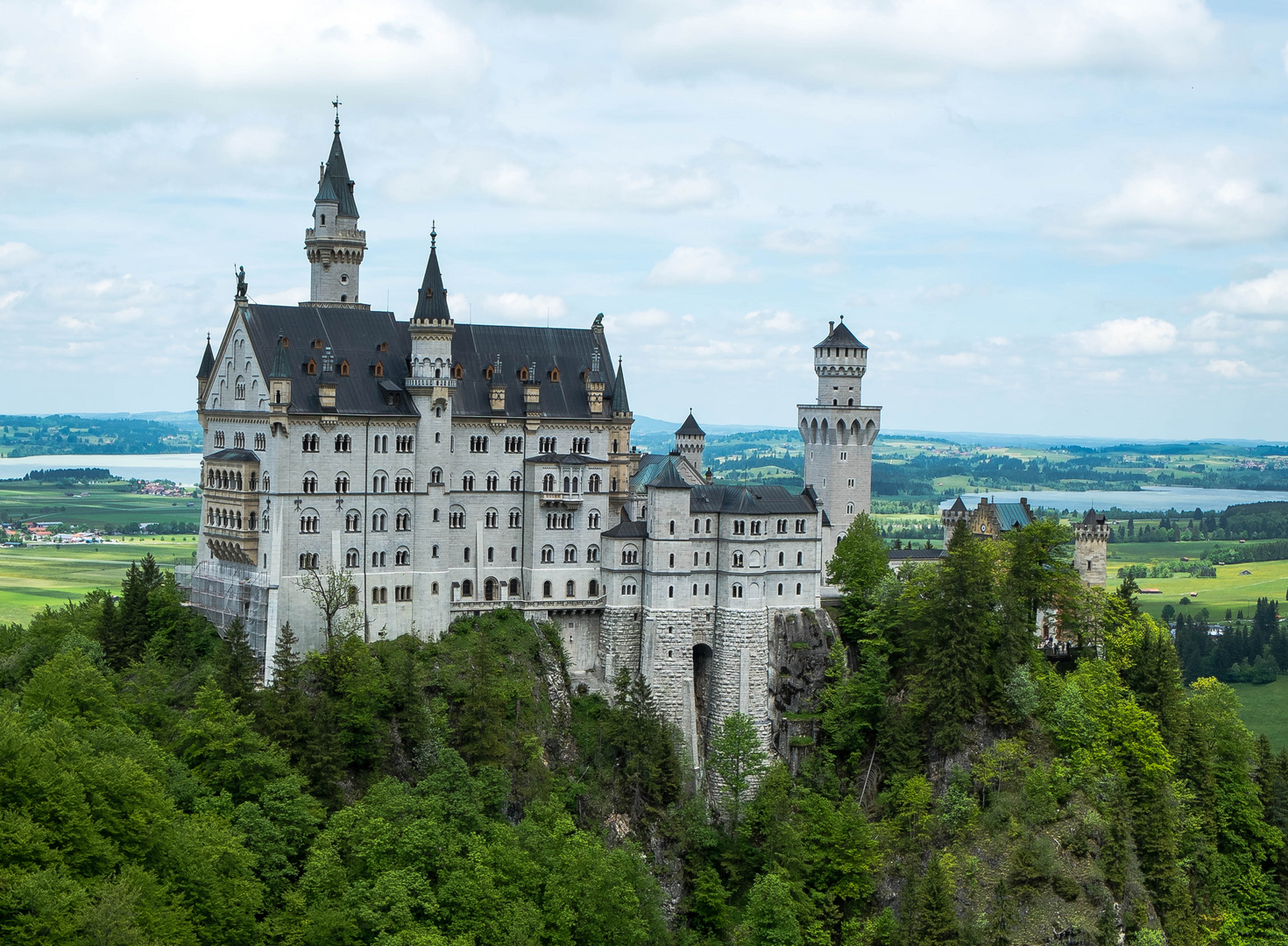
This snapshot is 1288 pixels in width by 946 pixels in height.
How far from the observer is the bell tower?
107m

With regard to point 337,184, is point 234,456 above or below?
below

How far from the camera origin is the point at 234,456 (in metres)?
95.9

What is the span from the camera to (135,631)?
324 ft

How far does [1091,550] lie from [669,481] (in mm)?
34675

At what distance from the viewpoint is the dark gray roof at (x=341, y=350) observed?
9525cm

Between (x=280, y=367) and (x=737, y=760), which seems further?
(x=737, y=760)

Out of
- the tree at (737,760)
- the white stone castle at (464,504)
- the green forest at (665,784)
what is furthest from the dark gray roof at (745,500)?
the tree at (737,760)

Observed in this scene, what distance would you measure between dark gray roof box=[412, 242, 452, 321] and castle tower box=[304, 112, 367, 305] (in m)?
9.94

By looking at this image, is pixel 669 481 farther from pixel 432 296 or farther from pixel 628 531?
pixel 432 296

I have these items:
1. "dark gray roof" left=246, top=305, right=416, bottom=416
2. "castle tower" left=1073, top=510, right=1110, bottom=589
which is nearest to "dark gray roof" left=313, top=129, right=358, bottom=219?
"dark gray roof" left=246, top=305, right=416, bottom=416

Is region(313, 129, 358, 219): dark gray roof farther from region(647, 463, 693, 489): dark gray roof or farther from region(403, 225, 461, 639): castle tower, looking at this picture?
region(647, 463, 693, 489): dark gray roof

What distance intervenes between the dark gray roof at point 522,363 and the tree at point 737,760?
23.9m

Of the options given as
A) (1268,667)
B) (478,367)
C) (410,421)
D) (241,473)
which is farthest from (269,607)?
(1268,667)

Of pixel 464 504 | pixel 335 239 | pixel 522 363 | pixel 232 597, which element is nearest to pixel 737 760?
pixel 464 504
